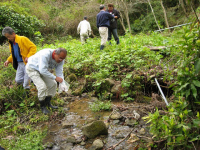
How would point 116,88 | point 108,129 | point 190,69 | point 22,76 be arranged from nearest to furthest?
point 190,69, point 108,129, point 116,88, point 22,76

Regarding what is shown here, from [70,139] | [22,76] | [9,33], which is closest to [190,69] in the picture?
[70,139]

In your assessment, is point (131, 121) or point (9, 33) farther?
point (9, 33)

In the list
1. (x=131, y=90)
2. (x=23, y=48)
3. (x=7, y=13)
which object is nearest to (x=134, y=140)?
(x=131, y=90)

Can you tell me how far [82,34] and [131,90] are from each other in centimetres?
600

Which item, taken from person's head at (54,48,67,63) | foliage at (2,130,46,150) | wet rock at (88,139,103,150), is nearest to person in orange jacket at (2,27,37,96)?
person's head at (54,48,67,63)

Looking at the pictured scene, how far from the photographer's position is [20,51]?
15.9 ft

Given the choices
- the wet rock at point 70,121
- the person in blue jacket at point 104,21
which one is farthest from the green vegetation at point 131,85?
the person in blue jacket at point 104,21

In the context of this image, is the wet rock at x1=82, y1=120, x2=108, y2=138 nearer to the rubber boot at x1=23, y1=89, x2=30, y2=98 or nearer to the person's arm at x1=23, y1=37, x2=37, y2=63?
the rubber boot at x1=23, y1=89, x2=30, y2=98

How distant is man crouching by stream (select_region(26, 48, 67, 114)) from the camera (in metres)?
3.92

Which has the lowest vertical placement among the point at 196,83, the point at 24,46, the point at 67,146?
the point at 67,146

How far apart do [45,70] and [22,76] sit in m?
1.67

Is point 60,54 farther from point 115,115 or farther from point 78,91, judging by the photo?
point 78,91

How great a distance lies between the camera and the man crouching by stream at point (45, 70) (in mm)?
3924

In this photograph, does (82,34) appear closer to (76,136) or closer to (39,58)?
(39,58)
